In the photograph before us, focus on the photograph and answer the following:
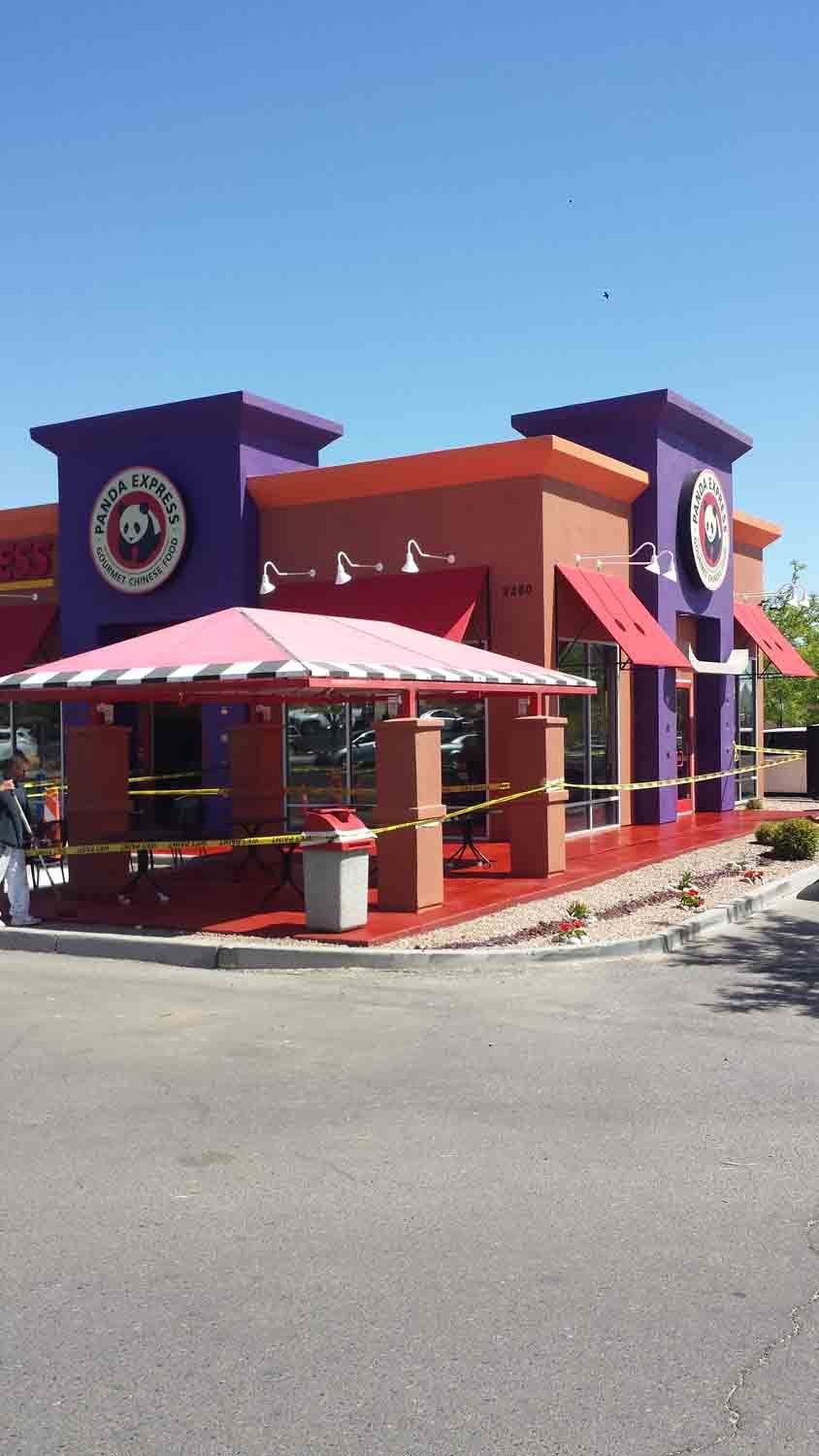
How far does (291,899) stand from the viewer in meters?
14.4

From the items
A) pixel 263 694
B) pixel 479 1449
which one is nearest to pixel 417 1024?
pixel 479 1449

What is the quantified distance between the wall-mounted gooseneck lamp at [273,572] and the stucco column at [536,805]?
651 cm

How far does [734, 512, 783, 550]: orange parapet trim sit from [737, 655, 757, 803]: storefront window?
258cm

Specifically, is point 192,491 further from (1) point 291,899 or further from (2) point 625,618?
(1) point 291,899

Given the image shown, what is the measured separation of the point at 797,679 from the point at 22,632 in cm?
3367

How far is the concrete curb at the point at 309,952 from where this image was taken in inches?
428

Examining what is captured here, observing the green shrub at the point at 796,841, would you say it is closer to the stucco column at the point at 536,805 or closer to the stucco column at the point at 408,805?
the stucco column at the point at 536,805

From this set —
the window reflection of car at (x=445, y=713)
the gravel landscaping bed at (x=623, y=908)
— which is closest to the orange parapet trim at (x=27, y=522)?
the window reflection of car at (x=445, y=713)

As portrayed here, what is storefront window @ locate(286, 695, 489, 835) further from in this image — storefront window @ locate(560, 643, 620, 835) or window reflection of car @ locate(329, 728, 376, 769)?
storefront window @ locate(560, 643, 620, 835)

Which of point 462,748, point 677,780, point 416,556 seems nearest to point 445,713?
point 462,748

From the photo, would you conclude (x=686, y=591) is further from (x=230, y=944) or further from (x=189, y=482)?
(x=230, y=944)

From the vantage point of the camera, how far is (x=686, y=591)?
79.0 ft

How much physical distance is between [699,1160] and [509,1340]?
6.52 ft

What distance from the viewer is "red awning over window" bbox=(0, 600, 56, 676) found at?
23.4 metres
